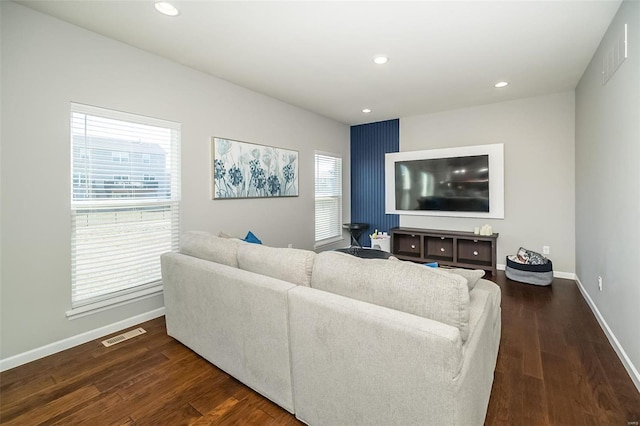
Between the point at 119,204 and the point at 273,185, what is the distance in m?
1.96

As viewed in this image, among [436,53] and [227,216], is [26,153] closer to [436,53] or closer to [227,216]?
[227,216]

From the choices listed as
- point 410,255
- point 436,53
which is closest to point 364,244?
point 410,255

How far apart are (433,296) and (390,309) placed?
0.63 feet

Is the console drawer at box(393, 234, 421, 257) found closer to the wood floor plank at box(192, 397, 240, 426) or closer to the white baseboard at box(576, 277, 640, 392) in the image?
the white baseboard at box(576, 277, 640, 392)

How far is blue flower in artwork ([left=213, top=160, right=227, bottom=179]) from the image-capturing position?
11.3 feet

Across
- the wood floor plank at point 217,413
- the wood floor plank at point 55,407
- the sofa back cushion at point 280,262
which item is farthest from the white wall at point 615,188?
the wood floor plank at point 55,407

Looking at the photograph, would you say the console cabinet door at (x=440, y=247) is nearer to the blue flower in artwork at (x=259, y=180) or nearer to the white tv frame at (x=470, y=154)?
the white tv frame at (x=470, y=154)

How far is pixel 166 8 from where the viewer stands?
219cm

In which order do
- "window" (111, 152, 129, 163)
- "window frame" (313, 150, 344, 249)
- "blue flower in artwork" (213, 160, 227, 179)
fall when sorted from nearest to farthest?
"window" (111, 152, 129, 163)
"blue flower in artwork" (213, 160, 227, 179)
"window frame" (313, 150, 344, 249)

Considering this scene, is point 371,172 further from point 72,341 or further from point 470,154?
point 72,341

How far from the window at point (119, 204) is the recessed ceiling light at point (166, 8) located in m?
0.96

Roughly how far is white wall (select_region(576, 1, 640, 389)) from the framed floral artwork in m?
3.49

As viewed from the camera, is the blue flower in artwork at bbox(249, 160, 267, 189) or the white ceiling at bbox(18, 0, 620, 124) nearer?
the white ceiling at bbox(18, 0, 620, 124)

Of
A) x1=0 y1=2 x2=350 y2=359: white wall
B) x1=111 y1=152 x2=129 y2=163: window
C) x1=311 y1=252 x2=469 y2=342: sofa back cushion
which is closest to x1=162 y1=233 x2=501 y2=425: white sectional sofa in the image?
x1=311 y1=252 x2=469 y2=342: sofa back cushion
